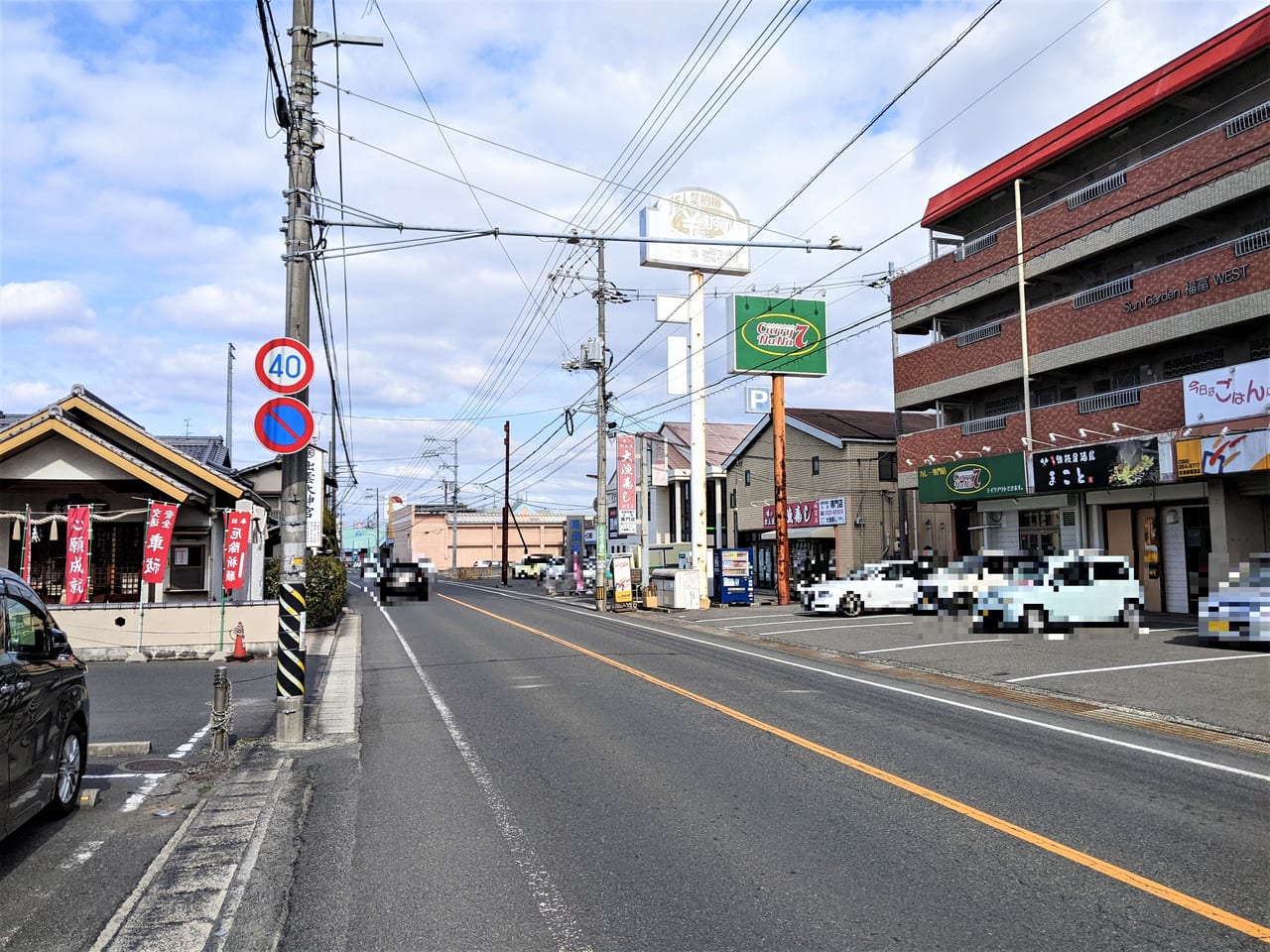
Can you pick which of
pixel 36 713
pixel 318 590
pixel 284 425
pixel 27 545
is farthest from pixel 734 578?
pixel 36 713

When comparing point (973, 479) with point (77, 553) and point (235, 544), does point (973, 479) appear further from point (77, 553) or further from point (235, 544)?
point (77, 553)

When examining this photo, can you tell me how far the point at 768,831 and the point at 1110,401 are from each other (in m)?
21.1

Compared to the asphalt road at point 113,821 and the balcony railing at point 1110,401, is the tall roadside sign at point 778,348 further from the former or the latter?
the asphalt road at point 113,821

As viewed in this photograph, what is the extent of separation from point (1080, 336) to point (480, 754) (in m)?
21.6

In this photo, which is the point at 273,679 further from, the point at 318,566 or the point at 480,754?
the point at 318,566

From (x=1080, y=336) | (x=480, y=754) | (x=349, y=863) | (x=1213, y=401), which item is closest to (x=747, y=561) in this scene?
(x=1080, y=336)

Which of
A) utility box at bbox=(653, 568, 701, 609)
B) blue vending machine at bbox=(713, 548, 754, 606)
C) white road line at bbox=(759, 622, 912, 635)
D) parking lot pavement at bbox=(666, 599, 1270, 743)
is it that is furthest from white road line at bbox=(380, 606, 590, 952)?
blue vending machine at bbox=(713, 548, 754, 606)

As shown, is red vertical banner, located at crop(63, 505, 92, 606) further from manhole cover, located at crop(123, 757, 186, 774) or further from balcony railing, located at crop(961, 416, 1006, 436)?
balcony railing, located at crop(961, 416, 1006, 436)

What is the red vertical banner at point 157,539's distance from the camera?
60.4 feet

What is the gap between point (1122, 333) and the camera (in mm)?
23266

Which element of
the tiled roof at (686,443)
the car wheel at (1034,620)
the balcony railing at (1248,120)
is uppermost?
the balcony railing at (1248,120)

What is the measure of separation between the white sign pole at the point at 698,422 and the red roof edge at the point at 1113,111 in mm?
8252

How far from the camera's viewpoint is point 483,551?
302 feet

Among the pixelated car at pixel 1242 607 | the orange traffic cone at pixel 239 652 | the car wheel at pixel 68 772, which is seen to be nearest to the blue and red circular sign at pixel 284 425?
the car wheel at pixel 68 772
